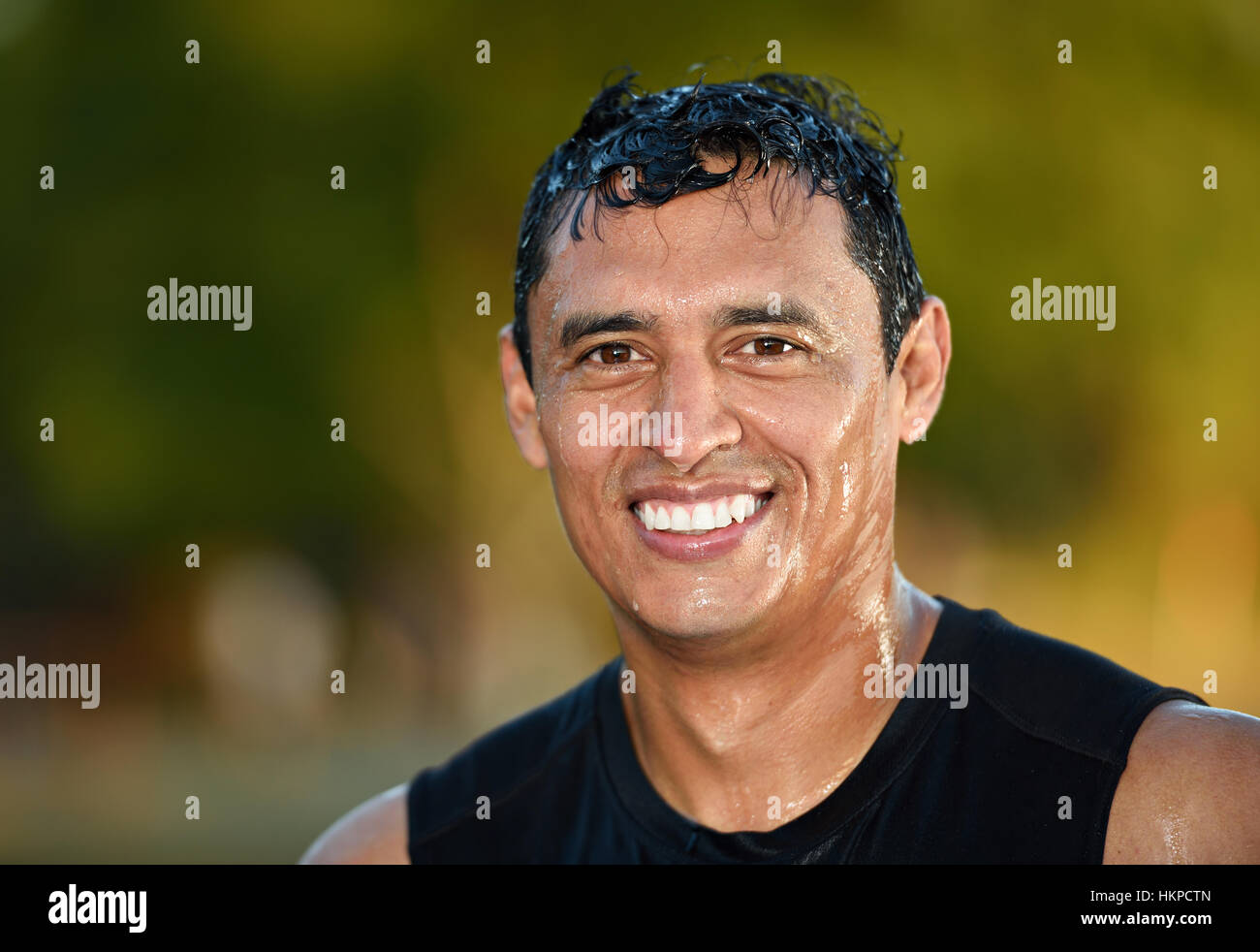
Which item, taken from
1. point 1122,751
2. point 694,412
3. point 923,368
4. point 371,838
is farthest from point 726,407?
point 371,838

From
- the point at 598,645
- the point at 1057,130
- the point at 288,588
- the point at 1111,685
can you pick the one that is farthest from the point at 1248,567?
the point at 1111,685

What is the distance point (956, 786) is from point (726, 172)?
139 centimetres

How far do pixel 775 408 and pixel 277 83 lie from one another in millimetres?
8909

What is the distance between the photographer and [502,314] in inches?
409

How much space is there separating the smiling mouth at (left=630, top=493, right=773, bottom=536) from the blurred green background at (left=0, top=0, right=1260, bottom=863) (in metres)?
7.26

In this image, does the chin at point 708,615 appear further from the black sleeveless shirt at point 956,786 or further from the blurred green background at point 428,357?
the blurred green background at point 428,357

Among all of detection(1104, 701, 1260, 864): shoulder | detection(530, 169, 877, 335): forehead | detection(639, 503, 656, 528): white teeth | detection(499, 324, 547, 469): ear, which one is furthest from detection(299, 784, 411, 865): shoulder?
detection(1104, 701, 1260, 864): shoulder

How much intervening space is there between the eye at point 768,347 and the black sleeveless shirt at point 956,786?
724mm

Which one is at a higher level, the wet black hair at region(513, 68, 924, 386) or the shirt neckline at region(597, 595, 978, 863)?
the wet black hair at region(513, 68, 924, 386)

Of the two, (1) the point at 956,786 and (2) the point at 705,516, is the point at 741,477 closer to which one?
(2) the point at 705,516

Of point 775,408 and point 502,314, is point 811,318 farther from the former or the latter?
point 502,314

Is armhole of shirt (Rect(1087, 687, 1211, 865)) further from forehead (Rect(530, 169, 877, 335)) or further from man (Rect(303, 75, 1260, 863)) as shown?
forehead (Rect(530, 169, 877, 335))

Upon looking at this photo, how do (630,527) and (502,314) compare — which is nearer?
(630,527)

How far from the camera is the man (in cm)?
265
